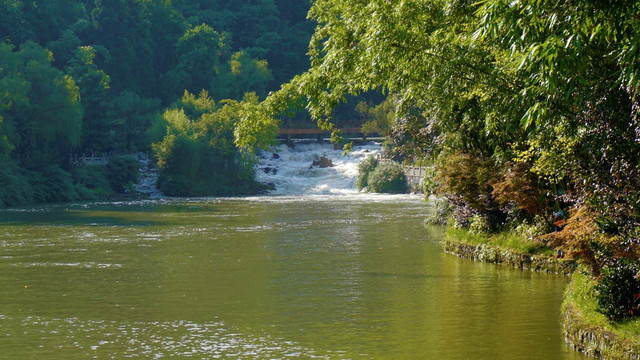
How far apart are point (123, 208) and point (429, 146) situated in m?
32.2

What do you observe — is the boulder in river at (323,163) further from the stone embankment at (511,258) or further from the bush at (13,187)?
the stone embankment at (511,258)

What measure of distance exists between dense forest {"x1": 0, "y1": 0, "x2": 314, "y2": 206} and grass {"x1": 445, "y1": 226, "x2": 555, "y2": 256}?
40.4 m

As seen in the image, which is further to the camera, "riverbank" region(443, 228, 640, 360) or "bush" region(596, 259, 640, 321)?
"bush" region(596, 259, 640, 321)

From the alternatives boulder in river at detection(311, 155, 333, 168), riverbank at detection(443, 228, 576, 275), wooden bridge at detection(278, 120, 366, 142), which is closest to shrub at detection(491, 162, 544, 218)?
riverbank at detection(443, 228, 576, 275)

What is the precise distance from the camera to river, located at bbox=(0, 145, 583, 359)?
1638 centimetres

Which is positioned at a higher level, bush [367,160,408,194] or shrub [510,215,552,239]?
bush [367,160,408,194]

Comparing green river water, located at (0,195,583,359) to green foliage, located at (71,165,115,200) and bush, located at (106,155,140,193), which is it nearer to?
green foliage, located at (71,165,115,200)

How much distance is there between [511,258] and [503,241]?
3.77ft

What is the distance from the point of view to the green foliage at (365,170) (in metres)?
74.8

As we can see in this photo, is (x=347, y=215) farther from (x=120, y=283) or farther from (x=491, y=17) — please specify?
(x=491, y=17)

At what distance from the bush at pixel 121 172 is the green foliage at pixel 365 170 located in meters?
19.4

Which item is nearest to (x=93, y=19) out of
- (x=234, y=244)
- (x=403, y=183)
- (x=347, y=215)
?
(x=403, y=183)

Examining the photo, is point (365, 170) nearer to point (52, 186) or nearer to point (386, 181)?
point (386, 181)

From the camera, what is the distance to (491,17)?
9.43 metres
